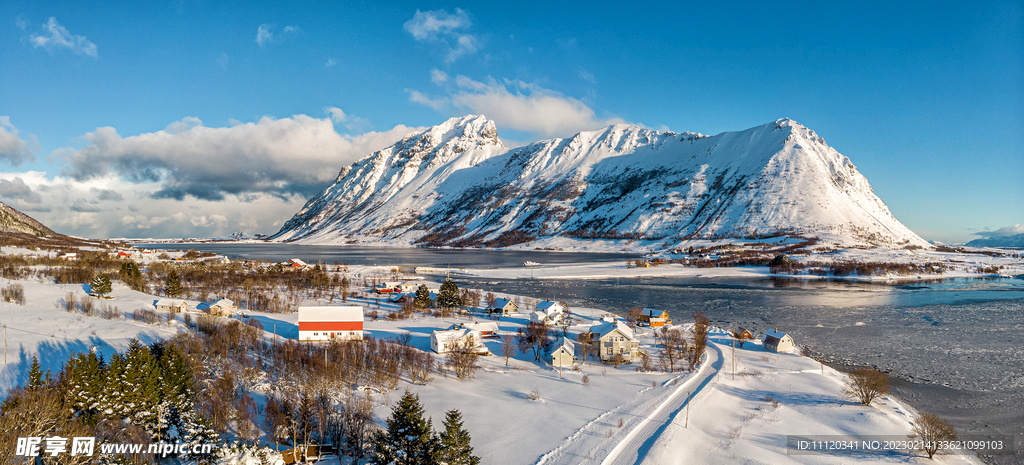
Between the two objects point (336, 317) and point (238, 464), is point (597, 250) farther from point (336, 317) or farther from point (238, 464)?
point (238, 464)

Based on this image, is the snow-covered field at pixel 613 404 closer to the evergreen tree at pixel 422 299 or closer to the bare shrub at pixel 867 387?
the bare shrub at pixel 867 387

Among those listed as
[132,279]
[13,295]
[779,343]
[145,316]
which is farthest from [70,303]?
[779,343]

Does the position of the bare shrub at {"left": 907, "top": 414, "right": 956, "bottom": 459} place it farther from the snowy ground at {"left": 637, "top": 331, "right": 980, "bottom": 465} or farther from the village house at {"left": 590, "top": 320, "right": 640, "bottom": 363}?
the village house at {"left": 590, "top": 320, "right": 640, "bottom": 363}

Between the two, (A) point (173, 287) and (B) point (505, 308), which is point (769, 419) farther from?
(A) point (173, 287)

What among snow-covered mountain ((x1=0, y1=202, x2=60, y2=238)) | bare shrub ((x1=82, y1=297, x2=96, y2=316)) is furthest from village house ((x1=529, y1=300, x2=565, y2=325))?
snow-covered mountain ((x1=0, y1=202, x2=60, y2=238))

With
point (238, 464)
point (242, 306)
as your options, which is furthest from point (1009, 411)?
point (242, 306)

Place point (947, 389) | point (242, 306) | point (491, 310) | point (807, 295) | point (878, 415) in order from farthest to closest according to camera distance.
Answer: point (807, 295)
point (491, 310)
point (242, 306)
point (947, 389)
point (878, 415)
